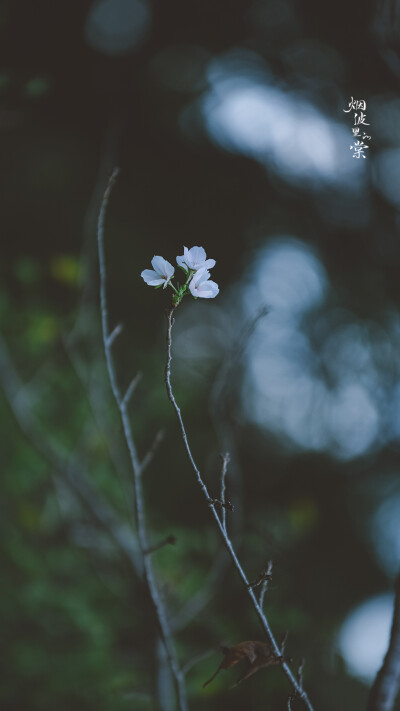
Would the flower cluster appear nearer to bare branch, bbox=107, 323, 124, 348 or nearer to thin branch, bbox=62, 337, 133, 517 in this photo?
bare branch, bbox=107, 323, 124, 348

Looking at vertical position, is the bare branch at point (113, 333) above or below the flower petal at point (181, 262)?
below

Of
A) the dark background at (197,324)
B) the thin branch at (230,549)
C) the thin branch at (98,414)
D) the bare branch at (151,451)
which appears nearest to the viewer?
the thin branch at (230,549)

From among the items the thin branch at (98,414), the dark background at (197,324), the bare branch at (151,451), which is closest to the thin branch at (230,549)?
the bare branch at (151,451)

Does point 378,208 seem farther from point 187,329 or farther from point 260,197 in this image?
point 187,329

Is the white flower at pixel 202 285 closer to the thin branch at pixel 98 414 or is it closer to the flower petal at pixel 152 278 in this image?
the flower petal at pixel 152 278

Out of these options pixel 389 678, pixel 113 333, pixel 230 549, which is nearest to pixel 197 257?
pixel 113 333

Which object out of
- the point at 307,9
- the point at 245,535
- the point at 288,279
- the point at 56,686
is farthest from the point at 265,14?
the point at 56,686
